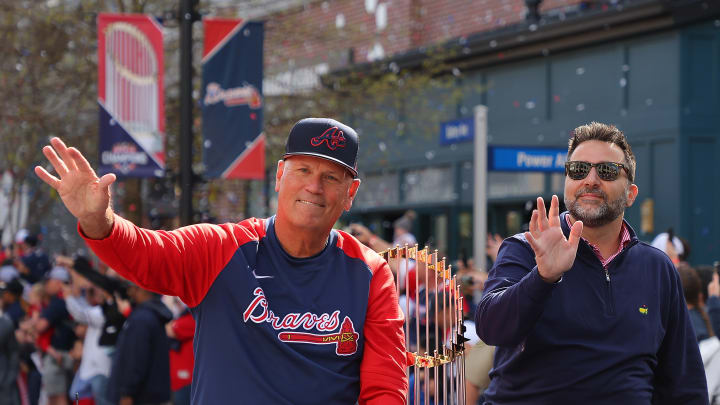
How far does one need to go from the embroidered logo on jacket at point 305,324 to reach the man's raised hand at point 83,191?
595 mm

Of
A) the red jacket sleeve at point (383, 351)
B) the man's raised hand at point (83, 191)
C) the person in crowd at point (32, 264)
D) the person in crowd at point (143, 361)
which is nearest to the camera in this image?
the man's raised hand at point (83, 191)

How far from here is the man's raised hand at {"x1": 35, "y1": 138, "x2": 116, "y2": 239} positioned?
2980 millimetres

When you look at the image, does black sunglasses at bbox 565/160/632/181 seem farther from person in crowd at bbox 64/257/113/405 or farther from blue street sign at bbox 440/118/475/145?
person in crowd at bbox 64/257/113/405

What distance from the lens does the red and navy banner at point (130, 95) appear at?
983cm

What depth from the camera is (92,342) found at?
1053 cm

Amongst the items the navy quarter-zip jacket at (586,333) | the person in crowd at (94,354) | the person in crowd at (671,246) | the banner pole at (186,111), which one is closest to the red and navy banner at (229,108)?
the banner pole at (186,111)

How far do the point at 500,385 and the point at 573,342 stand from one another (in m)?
0.38

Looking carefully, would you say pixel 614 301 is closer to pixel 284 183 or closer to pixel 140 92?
pixel 284 183

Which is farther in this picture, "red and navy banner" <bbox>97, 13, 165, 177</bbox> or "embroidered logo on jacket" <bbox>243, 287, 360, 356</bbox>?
"red and navy banner" <bbox>97, 13, 165, 177</bbox>

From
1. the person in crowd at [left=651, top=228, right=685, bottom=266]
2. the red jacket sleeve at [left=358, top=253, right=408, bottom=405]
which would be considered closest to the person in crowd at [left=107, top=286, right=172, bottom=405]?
the person in crowd at [left=651, top=228, right=685, bottom=266]

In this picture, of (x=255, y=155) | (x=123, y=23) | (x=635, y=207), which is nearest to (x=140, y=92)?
(x=123, y=23)

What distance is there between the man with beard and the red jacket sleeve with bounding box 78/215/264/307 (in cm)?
98

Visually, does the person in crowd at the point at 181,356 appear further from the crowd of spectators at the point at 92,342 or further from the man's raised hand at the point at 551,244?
the man's raised hand at the point at 551,244

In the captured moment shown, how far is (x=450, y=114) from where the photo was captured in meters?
19.1
